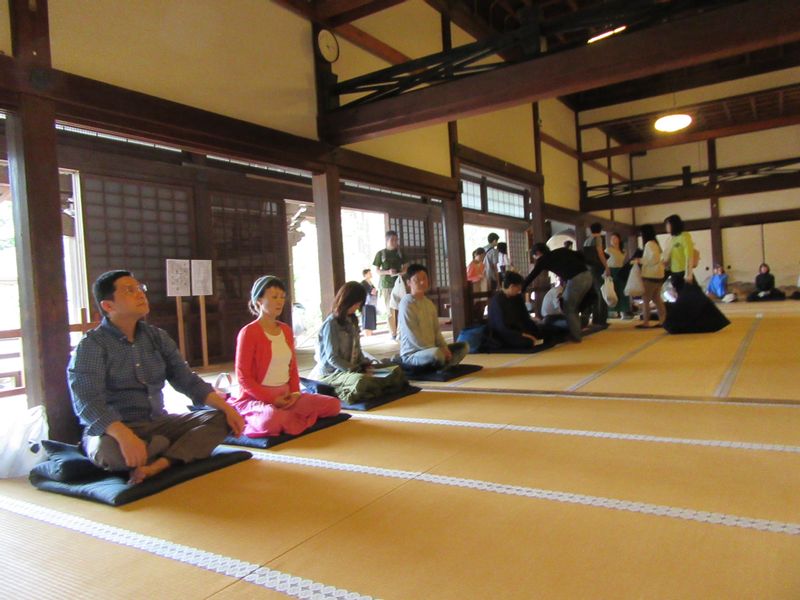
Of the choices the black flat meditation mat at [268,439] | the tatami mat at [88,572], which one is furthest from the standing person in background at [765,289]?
the tatami mat at [88,572]

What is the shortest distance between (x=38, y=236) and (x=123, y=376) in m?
1.01

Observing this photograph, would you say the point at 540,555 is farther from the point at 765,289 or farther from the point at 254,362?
the point at 765,289

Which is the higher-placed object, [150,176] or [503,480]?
[150,176]

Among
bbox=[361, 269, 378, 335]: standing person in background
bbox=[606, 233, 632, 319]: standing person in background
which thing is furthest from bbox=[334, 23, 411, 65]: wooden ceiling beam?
bbox=[606, 233, 632, 319]: standing person in background

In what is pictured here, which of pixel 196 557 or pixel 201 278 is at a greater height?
pixel 201 278

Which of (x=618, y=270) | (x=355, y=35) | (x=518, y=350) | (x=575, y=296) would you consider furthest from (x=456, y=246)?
(x=618, y=270)

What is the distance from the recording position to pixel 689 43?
3721 mm

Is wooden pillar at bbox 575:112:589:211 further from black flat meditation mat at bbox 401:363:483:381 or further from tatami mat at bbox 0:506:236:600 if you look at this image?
tatami mat at bbox 0:506:236:600

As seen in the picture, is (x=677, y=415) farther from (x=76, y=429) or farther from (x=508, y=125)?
(x=508, y=125)

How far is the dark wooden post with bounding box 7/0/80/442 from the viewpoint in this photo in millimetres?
2924

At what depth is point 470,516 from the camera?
6.13ft

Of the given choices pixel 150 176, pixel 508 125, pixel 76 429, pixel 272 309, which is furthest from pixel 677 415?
pixel 508 125

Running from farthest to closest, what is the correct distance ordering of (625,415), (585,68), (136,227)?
1. (136,227)
2. (585,68)
3. (625,415)

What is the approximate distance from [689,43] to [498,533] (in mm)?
3438
